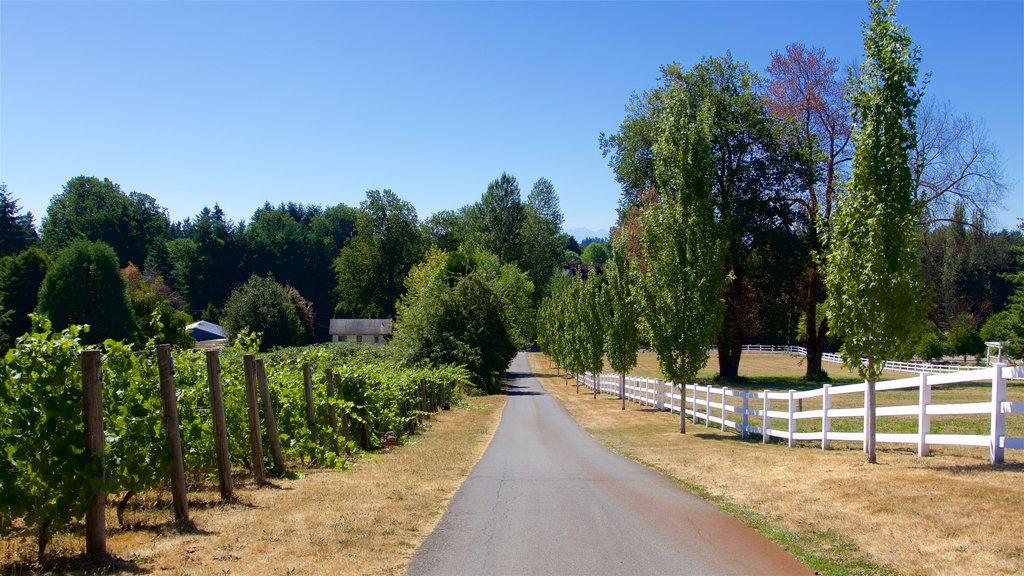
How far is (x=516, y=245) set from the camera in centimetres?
9419

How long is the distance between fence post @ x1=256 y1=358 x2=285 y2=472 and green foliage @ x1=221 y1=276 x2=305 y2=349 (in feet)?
198

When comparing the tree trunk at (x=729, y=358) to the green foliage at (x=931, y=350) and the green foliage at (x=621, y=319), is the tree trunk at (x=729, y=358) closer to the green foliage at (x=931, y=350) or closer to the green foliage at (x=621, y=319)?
the green foliage at (x=621, y=319)

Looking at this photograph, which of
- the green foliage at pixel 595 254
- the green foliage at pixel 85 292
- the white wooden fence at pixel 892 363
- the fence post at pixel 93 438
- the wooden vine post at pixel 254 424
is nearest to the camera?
the fence post at pixel 93 438

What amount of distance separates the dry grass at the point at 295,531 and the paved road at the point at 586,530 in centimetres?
38

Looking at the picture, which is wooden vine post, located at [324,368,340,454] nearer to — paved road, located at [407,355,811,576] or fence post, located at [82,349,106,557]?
paved road, located at [407,355,811,576]

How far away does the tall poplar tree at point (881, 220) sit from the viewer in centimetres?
1252

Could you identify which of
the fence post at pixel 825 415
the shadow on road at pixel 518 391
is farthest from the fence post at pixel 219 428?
the shadow on road at pixel 518 391

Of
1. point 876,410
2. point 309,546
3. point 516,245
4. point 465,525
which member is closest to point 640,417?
point 876,410

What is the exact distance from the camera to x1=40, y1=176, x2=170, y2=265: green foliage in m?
106

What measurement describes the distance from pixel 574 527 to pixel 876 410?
23.3 ft

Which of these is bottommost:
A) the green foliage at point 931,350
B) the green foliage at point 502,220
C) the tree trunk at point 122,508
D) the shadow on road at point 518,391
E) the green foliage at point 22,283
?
the shadow on road at point 518,391

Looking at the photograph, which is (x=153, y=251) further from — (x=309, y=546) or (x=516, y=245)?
(x=309, y=546)

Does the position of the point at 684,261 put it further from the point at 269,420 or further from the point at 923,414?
the point at 269,420

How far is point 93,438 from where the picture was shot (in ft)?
20.4
